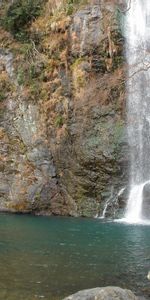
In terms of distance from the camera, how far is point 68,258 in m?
17.1

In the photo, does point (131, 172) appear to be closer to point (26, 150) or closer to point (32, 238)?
point (26, 150)

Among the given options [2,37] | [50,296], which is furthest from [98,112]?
[50,296]

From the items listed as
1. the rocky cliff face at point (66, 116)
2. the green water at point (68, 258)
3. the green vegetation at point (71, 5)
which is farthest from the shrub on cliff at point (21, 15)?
the green water at point (68, 258)

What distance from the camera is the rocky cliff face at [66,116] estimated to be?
3238 centimetres

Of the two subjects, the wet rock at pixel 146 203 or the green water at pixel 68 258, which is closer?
the green water at pixel 68 258

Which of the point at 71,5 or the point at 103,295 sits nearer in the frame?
the point at 103,295

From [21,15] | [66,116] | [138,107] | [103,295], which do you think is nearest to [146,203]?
[138,107]

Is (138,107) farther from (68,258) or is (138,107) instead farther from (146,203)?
(68,258)

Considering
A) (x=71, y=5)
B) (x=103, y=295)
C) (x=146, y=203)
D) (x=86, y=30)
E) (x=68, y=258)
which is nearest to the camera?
(x=103, y=295)

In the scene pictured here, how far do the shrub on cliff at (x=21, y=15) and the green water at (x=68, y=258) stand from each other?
17.4 meters

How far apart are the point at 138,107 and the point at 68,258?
18.6 metres

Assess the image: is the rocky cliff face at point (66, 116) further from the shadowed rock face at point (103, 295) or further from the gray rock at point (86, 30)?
the shadowed rock face at point (103, 295)

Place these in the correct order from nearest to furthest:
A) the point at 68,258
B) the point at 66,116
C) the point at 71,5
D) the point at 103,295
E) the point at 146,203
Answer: the point at 103,295, the point at 68,258, the point at 146,203, the point at 66,116, the point at 71,5

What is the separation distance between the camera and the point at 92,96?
3369 centimetres
